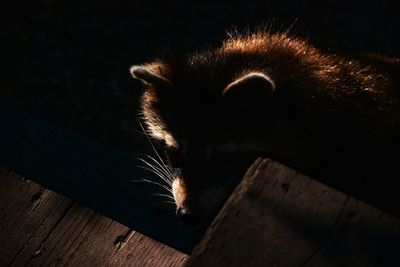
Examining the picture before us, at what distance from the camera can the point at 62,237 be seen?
2025 mm

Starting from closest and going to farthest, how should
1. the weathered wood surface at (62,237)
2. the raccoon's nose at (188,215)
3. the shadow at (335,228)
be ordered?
the shadow at (335,228) < the weathered wood surface at (62,237) < the raccoon's nose at (188,215)

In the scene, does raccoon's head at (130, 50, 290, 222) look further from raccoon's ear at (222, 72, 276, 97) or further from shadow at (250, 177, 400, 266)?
shadow at (250, 177, 400, 266)

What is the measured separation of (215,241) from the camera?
4.90 feet

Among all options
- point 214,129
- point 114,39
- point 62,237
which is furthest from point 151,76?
point 114,39

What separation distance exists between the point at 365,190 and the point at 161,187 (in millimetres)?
1445

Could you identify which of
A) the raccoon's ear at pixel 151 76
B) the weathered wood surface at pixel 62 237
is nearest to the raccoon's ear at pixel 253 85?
the raccoon's ear at pixel 151 76

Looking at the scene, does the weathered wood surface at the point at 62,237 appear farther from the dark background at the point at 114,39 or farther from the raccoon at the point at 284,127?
the dark background at the point at 114,39

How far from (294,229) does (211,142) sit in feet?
6.80

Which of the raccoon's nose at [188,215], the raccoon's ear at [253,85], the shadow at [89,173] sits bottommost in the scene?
the shadow at [89,173]

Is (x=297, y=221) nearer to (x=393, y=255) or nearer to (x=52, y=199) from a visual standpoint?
(x=393, y=255)

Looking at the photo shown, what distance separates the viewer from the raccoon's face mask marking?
3.55m

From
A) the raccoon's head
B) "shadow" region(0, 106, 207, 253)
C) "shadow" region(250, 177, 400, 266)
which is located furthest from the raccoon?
"shadow" region(250, 177, 400, 266)

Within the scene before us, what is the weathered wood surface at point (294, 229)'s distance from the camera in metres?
1.48

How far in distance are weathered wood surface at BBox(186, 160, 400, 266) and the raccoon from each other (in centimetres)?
188
